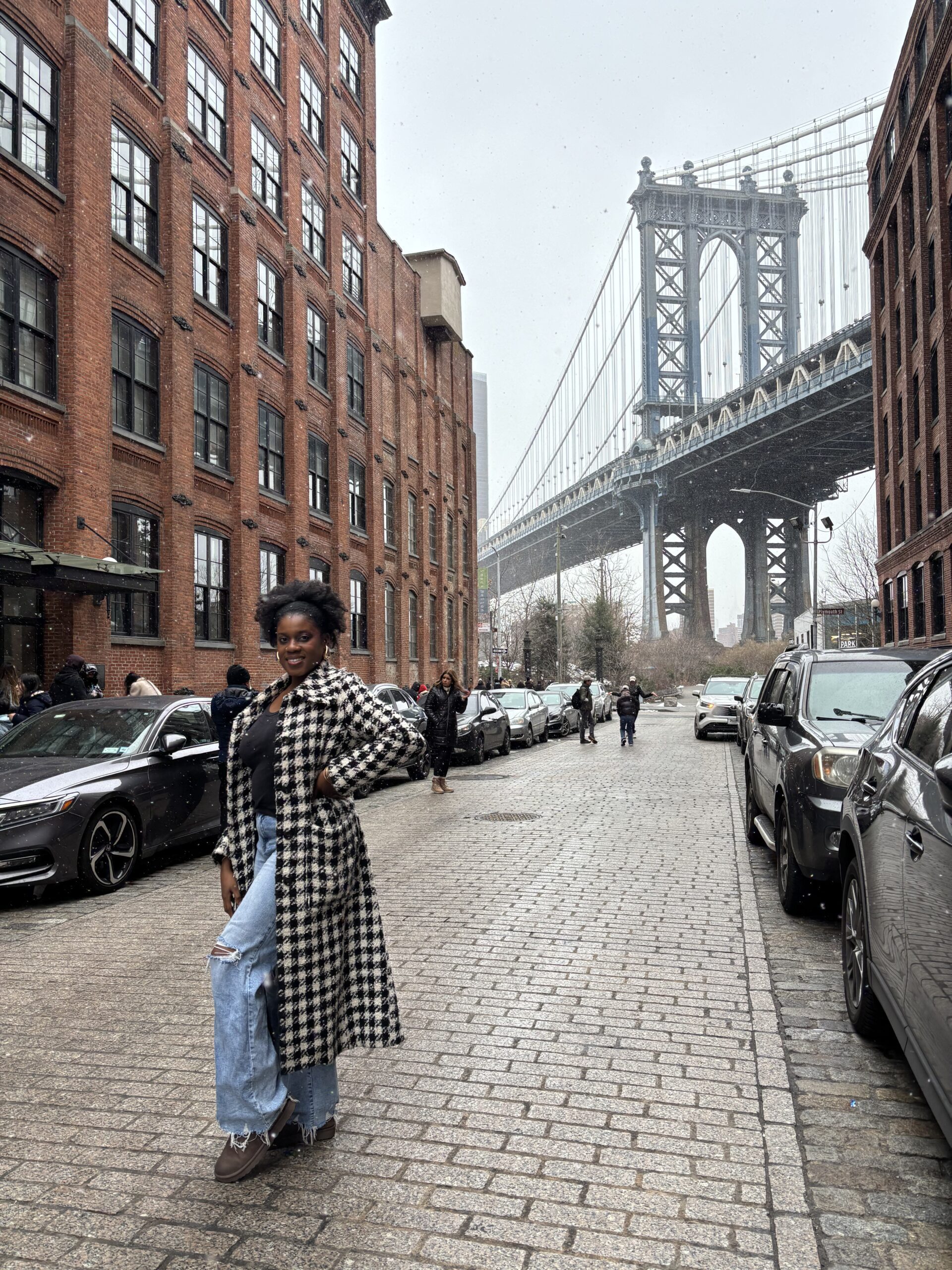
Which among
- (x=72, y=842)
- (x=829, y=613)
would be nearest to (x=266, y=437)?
(x=829, y=613)

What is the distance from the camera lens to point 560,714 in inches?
1166

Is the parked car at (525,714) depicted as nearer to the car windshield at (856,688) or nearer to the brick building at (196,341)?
the brick building at (196,341)

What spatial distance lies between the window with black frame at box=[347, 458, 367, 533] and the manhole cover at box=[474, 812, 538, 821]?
19.8 metres

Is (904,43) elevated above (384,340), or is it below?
above

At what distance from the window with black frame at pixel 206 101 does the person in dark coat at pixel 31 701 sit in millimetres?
13760

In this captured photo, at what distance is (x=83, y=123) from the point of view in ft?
55.0

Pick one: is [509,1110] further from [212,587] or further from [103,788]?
[212,587]

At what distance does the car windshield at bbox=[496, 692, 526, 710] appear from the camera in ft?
81.1

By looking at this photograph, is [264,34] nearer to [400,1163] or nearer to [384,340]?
[384,340]

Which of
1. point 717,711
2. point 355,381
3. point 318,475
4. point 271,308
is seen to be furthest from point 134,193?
point 717,711

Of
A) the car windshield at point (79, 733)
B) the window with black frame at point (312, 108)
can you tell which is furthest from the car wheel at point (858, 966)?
the window with black frame at point (312, 108)

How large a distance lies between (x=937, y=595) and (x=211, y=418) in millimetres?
22614

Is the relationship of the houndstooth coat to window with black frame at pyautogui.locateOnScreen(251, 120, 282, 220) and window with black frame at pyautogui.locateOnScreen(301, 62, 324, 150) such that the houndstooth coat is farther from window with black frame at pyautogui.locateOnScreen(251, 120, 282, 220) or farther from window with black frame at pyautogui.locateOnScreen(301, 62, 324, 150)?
window with black frame at pyautogui.locateOnScreen(301, 62, 324, 150)

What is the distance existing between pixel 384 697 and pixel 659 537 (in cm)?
6787
